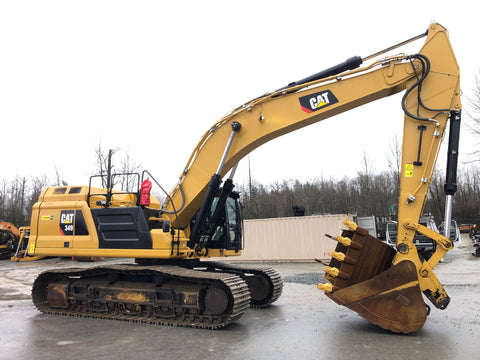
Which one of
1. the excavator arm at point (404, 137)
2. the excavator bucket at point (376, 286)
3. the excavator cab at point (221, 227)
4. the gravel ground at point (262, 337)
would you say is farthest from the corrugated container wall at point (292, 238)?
the excavator bucket at point (376, 286)

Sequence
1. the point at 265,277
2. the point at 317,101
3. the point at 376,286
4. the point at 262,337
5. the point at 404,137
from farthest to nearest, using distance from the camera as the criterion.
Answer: the point at 265,277, the point at 317,101, the point at 404,137, the point at 262,337, the point at 376,286

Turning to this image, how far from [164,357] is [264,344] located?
4.63 feet

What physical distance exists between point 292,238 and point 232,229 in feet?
34.2

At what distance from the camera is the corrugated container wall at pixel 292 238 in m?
17.4

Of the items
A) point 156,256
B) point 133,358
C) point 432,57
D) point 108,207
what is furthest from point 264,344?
point 432,57

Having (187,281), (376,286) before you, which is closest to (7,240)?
(187,281)

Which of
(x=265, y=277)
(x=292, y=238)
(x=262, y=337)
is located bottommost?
(x=262, y=337)

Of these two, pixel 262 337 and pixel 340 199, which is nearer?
pixel 262 337

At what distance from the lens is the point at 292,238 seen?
1794 cm

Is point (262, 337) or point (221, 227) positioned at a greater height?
point (221, 227)

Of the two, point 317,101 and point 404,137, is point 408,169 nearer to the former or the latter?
point 404,137

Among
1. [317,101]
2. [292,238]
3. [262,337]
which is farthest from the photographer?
[292,238]

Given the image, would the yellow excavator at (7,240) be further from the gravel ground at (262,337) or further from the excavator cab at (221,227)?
the excavator cab at (221,227)

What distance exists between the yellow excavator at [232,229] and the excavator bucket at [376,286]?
1 centimetres
